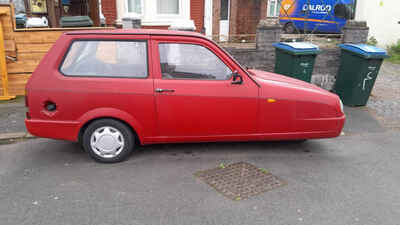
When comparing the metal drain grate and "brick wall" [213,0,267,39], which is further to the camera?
"brick wall" [213,0,267,39]

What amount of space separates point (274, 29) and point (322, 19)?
11493 millimetres

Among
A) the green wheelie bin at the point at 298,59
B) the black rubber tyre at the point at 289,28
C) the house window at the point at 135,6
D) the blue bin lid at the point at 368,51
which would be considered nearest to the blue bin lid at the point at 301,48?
the green wheelie bin at the point at 298,59

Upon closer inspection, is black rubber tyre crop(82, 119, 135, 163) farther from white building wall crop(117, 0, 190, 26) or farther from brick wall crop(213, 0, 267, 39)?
brick wall crop(213, 0, 267, 39)

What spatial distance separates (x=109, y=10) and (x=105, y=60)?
762 centimetres

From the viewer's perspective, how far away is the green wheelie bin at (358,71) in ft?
25.5

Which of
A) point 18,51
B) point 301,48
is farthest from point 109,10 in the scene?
point 301,48

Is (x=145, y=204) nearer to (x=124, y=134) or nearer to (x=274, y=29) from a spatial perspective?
(x=124, y=134)

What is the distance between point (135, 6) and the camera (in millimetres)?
12031

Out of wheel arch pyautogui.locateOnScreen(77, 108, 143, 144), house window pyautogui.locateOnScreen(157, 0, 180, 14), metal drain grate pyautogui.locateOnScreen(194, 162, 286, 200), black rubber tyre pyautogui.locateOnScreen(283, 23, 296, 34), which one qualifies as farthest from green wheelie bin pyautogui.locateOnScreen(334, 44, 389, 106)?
black rubber tyre pyautogui.locateOnScreen(283, 23, 296, 34)

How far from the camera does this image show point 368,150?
5.77m

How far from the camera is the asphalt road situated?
12.5 feet

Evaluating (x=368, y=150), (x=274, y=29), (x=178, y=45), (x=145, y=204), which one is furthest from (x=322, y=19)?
(x=145, y=204)

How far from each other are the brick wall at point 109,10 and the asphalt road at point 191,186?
22.8ft

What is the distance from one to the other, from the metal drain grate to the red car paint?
0.47m
